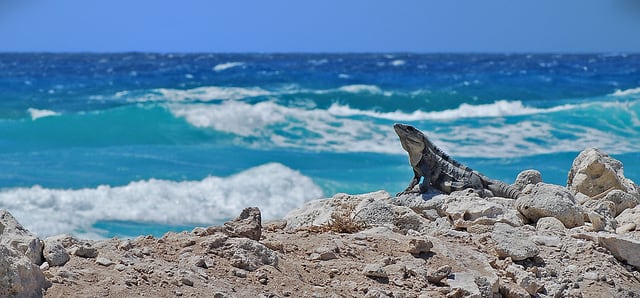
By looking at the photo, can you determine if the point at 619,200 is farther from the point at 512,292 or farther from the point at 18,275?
the point at 18,275

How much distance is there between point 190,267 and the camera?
14.6 ft

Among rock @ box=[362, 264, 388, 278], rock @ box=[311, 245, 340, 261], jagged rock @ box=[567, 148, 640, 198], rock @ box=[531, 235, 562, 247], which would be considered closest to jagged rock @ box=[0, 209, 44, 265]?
rock @ box=[311, 245, 340, 261]

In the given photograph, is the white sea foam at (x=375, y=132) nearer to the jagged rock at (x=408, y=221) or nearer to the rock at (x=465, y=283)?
the jagged rock at (x=408, y=221)

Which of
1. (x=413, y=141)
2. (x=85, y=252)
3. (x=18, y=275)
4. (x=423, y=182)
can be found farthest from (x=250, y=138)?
(x=18, y=275)

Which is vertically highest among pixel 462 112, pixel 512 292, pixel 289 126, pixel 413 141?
pixel 413 141

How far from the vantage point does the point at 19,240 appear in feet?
13.5

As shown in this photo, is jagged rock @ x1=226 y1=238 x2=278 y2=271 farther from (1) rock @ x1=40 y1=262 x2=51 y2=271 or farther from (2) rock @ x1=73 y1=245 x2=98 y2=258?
(1) rock @ x1=40 y1=262 x2=51 y2=271

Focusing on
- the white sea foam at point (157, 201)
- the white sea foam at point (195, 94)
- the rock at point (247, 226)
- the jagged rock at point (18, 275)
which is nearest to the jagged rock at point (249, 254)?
the rock at point (247, 226)

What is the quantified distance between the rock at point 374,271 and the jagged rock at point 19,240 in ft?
4.77

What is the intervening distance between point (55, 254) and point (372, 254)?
5.31 ft

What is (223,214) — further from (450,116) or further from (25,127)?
(450,116)

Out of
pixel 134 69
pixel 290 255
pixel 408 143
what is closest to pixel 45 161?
pixel 408 143

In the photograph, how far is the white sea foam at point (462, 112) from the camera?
28.1 metres

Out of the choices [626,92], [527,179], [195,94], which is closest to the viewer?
[527,179]
